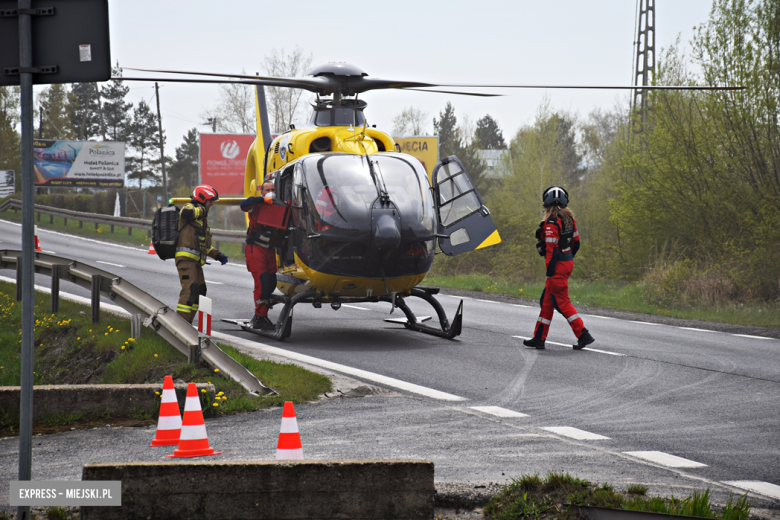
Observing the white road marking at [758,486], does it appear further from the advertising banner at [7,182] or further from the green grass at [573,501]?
the advertising banner at [7,182]

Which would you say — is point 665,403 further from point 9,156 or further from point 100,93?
point 100,93

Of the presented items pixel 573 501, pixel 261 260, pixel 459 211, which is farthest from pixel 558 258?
pixel 573 501

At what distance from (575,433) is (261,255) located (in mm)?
6394

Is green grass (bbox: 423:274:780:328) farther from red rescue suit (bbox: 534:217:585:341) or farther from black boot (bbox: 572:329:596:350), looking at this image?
red rescue suit (bbox: 534:217:585:341)

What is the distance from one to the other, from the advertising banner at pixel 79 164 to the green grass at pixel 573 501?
45394 millimetres

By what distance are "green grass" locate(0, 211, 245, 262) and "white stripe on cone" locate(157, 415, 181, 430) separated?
22647 millimetres

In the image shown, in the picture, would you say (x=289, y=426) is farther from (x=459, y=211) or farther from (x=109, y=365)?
(x=459, y=211)

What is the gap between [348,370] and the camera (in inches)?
352

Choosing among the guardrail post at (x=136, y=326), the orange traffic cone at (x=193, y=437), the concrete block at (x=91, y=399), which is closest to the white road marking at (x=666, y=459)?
the orange traffic cone at (x=193, y=437)

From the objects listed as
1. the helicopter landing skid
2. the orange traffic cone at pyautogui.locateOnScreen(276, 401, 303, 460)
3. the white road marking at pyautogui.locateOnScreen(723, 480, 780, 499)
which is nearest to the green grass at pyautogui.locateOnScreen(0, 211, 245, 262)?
the helicopter landing skid

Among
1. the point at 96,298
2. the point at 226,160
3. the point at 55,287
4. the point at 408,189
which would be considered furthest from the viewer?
the point at 226,160

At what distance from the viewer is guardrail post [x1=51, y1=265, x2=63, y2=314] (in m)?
11.6

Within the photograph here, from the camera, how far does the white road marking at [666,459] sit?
5367 millimetres

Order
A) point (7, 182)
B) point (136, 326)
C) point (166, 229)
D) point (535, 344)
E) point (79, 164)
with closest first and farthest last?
point (136, 326)
point (535, 344)
point (166, 229)
point (79, 164)
point (7, 182)
